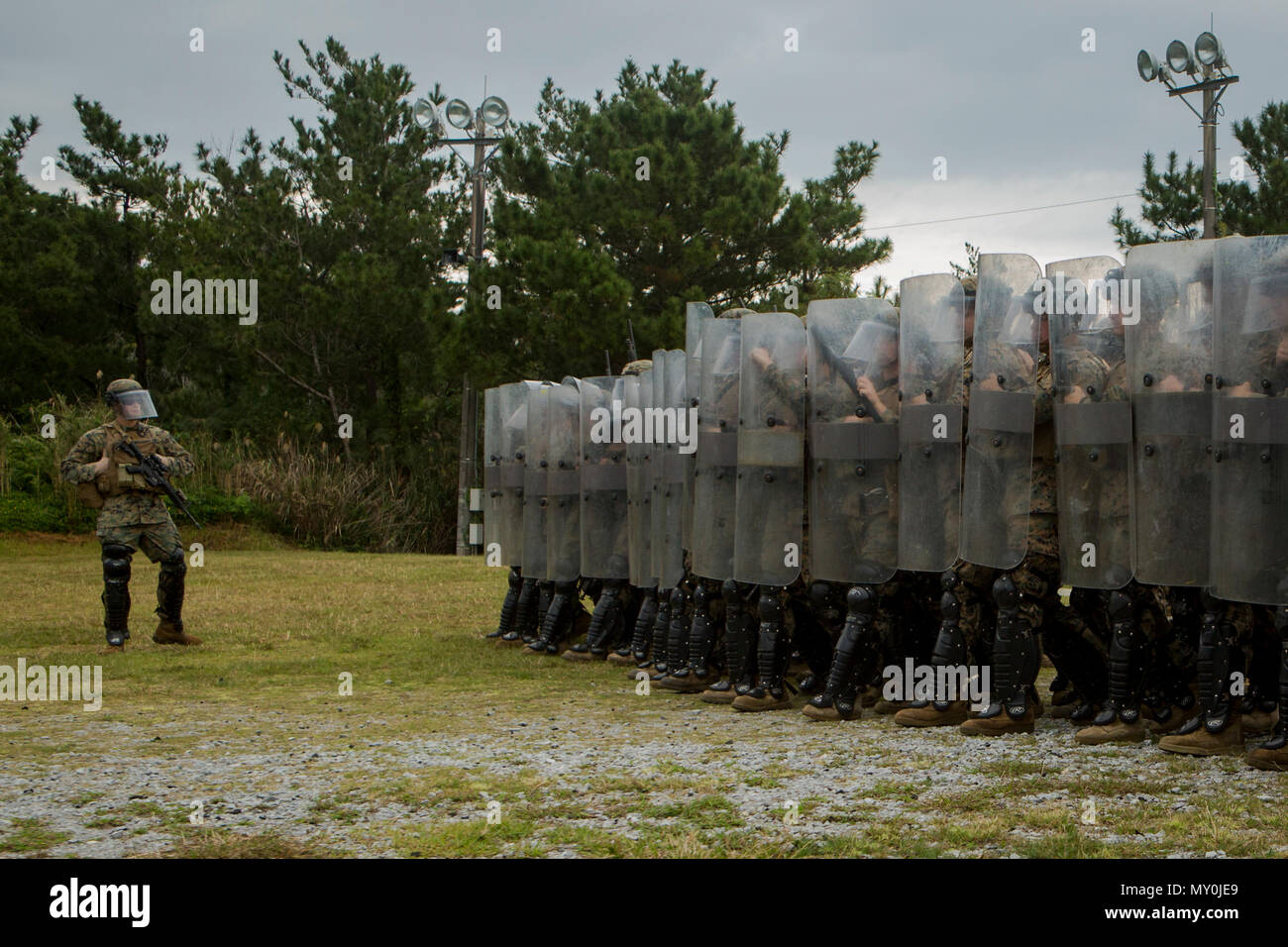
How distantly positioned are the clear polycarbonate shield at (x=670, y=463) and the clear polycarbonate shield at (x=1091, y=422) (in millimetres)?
2472

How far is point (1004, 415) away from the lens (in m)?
6.36

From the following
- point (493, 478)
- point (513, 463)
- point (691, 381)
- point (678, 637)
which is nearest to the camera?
point (691, 381)

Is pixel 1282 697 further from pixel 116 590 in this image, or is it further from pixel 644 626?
pixel 116 590

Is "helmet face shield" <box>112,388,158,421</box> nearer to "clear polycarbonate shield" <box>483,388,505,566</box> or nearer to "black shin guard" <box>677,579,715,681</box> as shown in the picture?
"clear polycarbonate shield" <box>483,388,505,566</box>

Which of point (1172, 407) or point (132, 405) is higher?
point (132, 405)

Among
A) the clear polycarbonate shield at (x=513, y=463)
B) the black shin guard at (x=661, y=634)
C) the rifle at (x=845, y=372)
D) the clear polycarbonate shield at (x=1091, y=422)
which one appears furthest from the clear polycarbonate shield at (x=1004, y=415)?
the clear polycarbonate shield at (x=513, y=463)

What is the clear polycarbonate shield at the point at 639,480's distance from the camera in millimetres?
9156

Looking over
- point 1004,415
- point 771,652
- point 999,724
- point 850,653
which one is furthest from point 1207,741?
point 771,652

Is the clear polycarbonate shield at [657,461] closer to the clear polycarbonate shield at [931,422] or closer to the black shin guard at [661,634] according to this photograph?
the black shin guard at [661,634]

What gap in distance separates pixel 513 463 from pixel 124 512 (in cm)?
291

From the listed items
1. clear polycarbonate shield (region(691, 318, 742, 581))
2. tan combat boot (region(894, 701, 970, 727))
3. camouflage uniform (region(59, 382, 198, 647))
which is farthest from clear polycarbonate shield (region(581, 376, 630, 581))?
tan combat boot (region(894, 701, 970, 727))

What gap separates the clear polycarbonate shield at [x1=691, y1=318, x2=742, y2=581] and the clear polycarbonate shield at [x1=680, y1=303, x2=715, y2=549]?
0.59 ft
